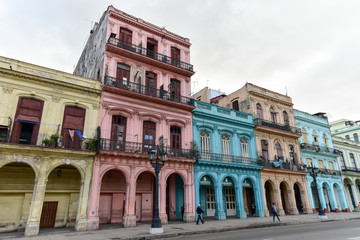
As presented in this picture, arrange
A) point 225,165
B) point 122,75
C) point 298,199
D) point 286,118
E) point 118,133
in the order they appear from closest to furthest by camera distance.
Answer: point 118,133 < point 122,75 < point 225,165 < point 298,199 < point 286,118

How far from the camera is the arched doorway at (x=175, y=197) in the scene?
18.1m

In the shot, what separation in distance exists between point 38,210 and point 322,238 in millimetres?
13594

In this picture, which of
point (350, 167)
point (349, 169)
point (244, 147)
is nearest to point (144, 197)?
point (244, 147)

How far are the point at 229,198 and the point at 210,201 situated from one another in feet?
7.47

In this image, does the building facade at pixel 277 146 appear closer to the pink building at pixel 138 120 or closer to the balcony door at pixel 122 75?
the pink building at pixel 138 120

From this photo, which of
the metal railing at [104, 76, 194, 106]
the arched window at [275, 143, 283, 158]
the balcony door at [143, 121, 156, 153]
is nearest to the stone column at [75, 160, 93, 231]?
the balcony door at [143, 121, 156, 153]

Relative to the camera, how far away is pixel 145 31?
66.1 ft

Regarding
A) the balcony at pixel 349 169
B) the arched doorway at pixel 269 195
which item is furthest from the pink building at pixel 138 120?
the balcony at pixel 349 169

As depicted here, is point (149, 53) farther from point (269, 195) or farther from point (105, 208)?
point (269, 195)

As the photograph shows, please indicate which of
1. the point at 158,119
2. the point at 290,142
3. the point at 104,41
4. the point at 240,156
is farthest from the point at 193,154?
the point at 290,142

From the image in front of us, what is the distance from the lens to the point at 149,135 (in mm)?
17516

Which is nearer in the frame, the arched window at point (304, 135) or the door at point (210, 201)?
the door at point (210, 201)

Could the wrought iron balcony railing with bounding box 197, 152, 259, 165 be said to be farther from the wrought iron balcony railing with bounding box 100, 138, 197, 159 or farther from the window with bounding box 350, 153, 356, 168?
the window with bounding box 350, 153, 356, 168

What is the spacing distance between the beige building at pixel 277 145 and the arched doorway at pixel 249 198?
1321 mm
